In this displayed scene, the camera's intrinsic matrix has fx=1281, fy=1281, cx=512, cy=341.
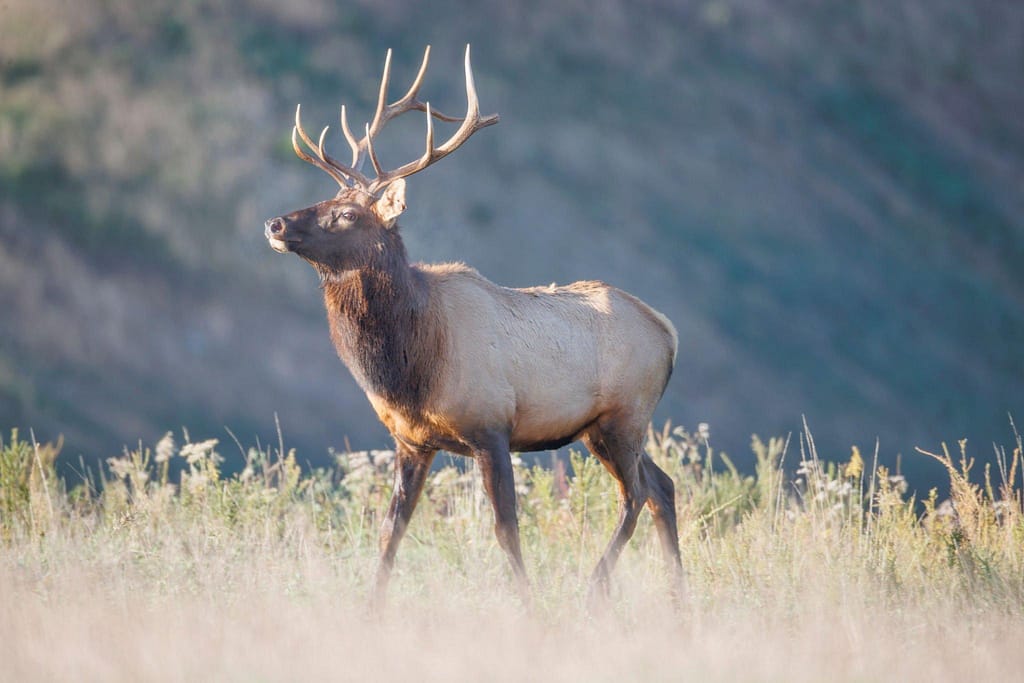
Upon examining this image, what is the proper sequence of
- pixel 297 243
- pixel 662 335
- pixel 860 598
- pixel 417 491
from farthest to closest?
pixel 662 335 < pixel 417 491 < pixel 297 243 < pixel 860 598

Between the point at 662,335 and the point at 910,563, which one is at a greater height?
the point at 662,335

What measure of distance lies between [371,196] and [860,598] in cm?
251

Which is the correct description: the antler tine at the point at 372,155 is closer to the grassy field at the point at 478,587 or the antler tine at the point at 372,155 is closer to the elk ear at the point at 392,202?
the elk ear at the point at 392,202

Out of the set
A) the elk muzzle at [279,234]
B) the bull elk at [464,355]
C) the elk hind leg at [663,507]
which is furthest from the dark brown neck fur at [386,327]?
the elk hind leg at [663,507]

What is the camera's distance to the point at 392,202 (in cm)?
526

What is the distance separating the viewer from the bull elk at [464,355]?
5148mm

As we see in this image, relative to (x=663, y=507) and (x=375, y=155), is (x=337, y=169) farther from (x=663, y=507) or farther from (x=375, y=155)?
(x=663, y=507)

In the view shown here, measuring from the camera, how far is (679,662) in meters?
4.00

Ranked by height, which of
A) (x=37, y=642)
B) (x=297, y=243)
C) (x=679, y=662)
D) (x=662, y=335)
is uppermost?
(x=297, y=243)

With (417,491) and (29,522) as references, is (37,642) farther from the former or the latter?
(29,522)

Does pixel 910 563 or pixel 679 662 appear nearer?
pixel 679 662

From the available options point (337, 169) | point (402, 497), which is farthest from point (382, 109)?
point (402, 497)

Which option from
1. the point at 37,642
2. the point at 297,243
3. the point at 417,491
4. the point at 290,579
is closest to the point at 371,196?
the point at 297,243

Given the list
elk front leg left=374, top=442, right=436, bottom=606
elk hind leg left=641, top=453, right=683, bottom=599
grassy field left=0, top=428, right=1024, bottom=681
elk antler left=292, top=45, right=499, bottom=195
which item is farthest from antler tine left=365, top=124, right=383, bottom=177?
elk hind leg left=641, top=453, right=683, bottom=599
